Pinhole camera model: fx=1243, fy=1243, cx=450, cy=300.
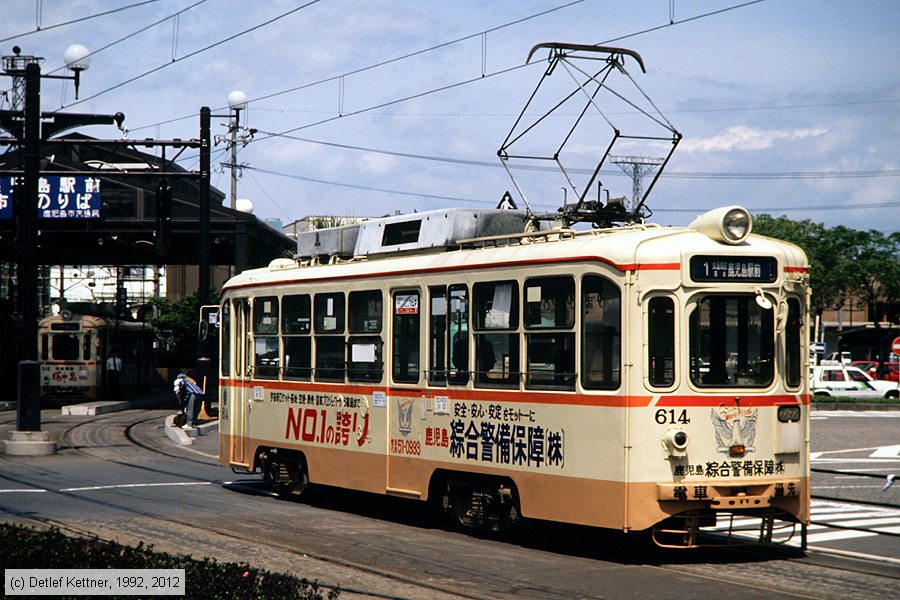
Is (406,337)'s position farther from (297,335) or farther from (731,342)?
(731,342)

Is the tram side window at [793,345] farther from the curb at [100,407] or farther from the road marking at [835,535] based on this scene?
the curb at [100,407]

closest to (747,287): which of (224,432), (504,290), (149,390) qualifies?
(504,290)

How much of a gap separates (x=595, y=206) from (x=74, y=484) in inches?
368

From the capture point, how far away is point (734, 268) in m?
11.7

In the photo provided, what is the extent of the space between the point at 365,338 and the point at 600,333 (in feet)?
12.9

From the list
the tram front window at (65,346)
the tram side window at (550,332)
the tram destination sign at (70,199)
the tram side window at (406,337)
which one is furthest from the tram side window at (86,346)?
the tram side window at (550,332)

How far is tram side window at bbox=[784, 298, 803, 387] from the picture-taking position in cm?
1195

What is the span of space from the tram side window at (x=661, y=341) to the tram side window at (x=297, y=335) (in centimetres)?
561

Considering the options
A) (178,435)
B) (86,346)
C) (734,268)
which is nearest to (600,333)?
(734,268)

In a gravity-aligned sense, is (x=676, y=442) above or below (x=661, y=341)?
below

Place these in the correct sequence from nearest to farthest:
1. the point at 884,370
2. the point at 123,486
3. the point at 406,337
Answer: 1. the point at 406,337
2. the point at 123,486
3. the point at 884,370

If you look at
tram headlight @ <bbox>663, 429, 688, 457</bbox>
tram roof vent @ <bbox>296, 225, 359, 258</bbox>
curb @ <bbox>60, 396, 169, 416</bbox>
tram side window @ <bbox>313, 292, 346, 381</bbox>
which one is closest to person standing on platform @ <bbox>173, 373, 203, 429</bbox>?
curb @ <bbox>60, 396, 169, 416</bbox>

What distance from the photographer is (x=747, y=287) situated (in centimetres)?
1176

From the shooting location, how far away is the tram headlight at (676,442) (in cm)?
1125
